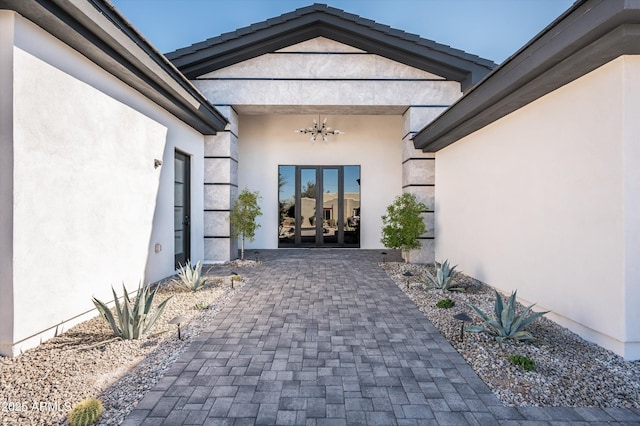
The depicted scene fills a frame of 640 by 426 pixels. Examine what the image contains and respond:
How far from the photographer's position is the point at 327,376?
2.73 m

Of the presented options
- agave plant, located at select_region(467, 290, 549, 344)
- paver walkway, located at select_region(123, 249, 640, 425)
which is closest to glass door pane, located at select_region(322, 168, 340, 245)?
paver walkway, located at select_region(123, 249, 640, 425)

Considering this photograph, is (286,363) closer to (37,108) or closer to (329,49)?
(37,108)

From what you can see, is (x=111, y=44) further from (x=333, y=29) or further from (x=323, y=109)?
(x=333, y=29)

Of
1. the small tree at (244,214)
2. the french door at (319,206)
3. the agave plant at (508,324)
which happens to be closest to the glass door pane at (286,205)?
the french door at (319,206)

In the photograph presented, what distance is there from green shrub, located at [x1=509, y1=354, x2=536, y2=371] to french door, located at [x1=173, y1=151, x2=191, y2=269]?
19.4 ft

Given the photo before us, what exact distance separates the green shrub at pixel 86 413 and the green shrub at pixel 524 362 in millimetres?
3321

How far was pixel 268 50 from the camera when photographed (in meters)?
8.05

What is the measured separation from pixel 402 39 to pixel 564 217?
5.82 m

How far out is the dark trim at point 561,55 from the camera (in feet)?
8.90

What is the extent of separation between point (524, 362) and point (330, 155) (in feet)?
28.0

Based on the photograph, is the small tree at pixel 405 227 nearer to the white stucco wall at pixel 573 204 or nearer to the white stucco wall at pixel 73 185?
the white stucco wall at pixel 573 204

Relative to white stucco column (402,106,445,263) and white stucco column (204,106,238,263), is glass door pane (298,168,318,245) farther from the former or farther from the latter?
white stucco column (402,106,445,263)

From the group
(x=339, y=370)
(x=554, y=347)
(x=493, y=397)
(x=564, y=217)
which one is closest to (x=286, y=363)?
(x=339, y=370)

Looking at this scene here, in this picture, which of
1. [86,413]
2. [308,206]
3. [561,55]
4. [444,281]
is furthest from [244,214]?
[561,55]
